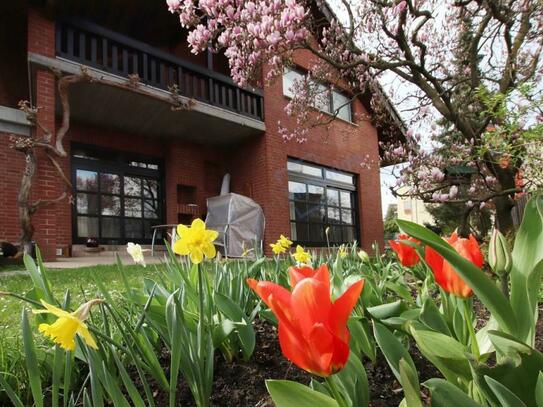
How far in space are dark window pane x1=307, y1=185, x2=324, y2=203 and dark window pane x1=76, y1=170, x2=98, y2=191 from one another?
17.7 feet

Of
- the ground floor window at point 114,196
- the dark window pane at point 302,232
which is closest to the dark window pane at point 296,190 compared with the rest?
the dark window pane at point 302,232

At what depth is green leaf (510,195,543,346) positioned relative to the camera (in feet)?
2.39

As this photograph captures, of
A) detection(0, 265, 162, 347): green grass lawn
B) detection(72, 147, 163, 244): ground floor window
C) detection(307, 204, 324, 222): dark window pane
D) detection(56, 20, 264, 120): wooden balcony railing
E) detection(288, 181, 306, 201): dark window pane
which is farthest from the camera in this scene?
detection(307, 204, 324, 222): dark window pane

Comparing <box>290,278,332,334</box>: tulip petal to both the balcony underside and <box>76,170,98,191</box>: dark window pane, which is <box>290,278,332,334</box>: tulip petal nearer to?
the balcony underside

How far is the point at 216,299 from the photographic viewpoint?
1.37 metres

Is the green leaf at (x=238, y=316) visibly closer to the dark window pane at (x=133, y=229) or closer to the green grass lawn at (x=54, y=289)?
the green grass lawn at (x=54, y=289)

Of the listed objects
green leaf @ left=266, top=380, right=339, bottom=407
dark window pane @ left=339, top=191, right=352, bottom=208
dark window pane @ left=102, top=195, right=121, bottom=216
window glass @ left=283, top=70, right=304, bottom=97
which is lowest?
green leaf @ left=266, top=380, right=339, bottom=407

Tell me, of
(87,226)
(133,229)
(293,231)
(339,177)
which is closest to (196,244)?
(87,226)

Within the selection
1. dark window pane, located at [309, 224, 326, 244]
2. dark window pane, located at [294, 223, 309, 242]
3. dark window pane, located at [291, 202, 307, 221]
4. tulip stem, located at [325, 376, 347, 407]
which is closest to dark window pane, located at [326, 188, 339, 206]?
dark window pane, located at [309, 224, 326, 244]

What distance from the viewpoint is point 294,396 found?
2.18 ft

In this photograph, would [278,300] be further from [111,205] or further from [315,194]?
[315,194]

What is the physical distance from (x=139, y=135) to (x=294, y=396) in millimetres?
9734

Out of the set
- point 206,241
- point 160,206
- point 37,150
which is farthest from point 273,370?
point 160,206

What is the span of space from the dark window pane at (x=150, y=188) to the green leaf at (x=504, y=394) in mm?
9821
